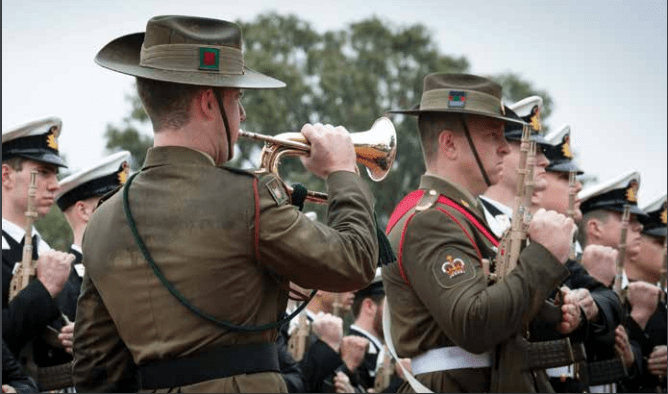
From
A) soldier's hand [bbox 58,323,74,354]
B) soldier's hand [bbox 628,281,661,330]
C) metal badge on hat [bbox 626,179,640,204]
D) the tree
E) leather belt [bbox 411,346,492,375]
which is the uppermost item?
leather belt [bbox 411,346,492,375]

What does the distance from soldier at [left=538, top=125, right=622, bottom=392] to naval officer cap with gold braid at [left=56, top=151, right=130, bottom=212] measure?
3.00m

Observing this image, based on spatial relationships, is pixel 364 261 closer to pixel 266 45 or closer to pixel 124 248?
pixel 124 248

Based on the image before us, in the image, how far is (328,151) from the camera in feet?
15.6

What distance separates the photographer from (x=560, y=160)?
369 inches

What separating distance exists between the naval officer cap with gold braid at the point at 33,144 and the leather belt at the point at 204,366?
426 cm

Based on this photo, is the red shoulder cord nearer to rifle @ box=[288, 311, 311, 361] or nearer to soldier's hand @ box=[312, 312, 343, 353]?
soldier's hand @ box=[312, 312, 343, 353]

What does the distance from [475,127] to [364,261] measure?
2.34 metres

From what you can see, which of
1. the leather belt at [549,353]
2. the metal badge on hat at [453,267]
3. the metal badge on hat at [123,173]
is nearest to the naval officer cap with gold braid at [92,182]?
the metal badge on hat at [123,173]

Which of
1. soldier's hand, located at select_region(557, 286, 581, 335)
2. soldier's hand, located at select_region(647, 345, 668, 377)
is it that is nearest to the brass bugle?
soldier's hand, located at select_region(557, 286, 581, 335)

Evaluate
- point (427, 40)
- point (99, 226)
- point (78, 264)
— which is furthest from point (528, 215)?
point (427, 40)

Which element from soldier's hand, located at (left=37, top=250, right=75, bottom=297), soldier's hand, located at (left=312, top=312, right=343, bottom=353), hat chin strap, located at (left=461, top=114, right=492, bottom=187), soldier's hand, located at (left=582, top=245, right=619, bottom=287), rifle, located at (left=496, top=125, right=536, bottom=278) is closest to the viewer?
rifle, located at (left=496, top=125, right=536, bottom=278)

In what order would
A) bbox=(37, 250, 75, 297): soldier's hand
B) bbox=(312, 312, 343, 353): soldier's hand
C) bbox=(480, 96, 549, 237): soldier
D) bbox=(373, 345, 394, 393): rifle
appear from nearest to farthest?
bbox=(37, 250, 75, 297): soldier's hand < bbox=(480, 96, 549, 237): soldier < bbox=(312, 312, 343, 353): soldier's hand < bbox=(373, 345, 394, 393): rifle

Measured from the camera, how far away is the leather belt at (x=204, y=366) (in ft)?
14.3

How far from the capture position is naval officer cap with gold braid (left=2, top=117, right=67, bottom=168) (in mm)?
8422
